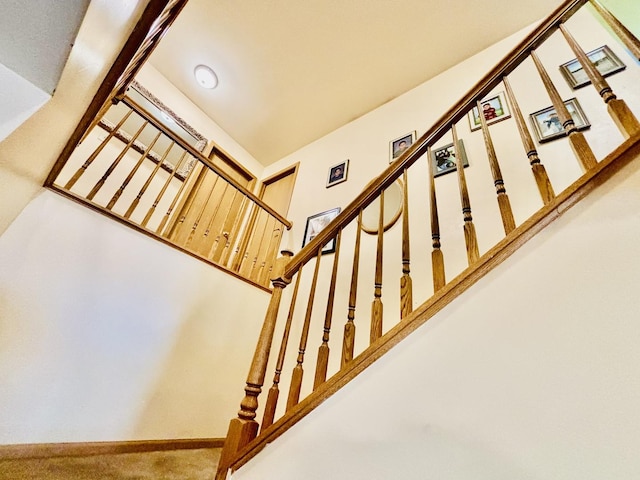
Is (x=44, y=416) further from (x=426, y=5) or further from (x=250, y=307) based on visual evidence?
(x=426, y=5)

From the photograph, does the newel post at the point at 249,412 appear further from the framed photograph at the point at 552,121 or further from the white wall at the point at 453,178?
the framed photograph at the point at 552,121

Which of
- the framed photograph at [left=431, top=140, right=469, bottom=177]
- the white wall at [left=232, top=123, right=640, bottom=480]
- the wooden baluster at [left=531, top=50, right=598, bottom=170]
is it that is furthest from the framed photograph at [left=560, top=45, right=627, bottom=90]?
the white wall at [left=232, top=123, right=640, bottom=480]

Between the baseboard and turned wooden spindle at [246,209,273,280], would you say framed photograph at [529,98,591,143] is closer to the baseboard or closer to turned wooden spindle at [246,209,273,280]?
turned wooden spindle at [246,209,273,280]

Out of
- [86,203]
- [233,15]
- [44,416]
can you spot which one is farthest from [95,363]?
[233,15]

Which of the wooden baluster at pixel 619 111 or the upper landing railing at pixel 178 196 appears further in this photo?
the upper landing railing at pixel 178 196

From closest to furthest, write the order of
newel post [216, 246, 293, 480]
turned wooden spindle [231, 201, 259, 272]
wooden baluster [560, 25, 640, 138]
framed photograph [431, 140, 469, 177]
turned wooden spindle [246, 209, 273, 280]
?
1. wooden baluster [560, 25, 640, 138]
2. newel post [216, 246, 293, 480]
3. framed photograph [431, 140, 469, 177]
4. turned wooden spindle [231, 201, 259, 272]
5. turned wooden spindle [246, 209, 273, 280]

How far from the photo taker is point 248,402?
1.05 m

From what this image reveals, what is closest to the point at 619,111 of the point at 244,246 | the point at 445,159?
the point at 445,159

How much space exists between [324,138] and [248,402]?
347 cm

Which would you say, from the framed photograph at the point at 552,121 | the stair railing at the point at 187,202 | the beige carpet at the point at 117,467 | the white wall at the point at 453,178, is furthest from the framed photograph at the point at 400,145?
the beige carpet at the point at 117,467

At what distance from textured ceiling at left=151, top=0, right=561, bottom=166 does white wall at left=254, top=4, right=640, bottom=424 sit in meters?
0.26

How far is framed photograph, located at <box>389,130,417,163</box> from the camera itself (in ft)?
8.63

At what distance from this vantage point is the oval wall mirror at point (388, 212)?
213 cm

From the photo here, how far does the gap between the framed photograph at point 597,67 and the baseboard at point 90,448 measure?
3.46m
